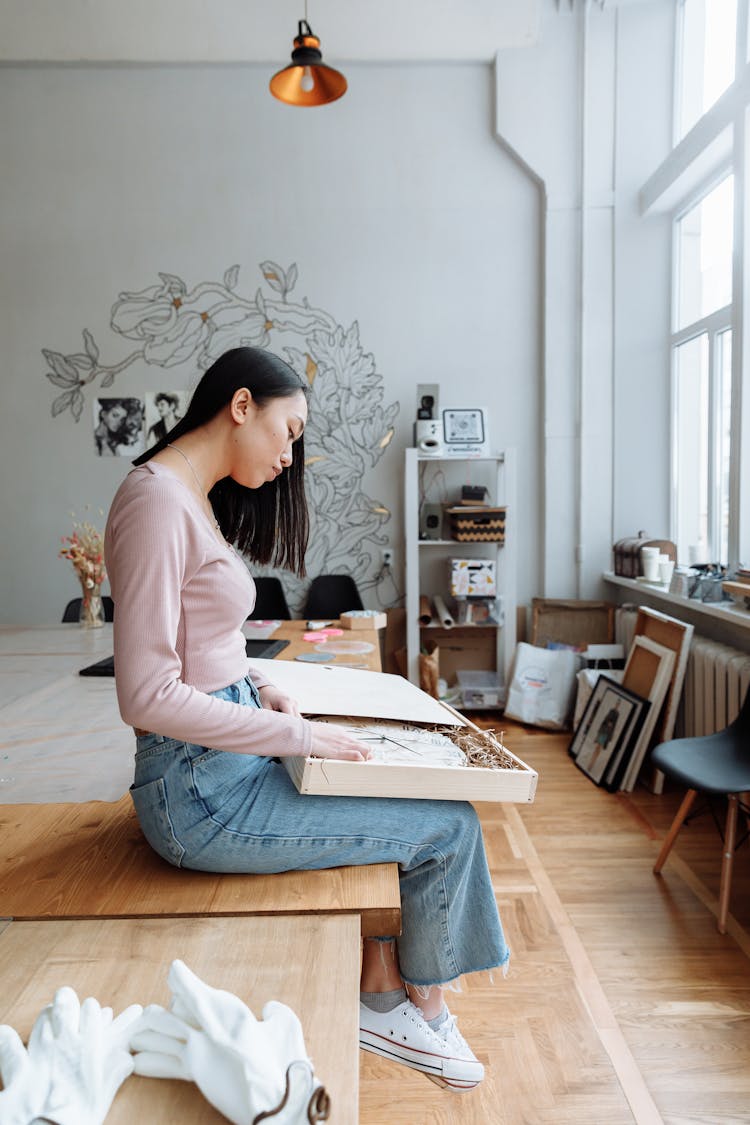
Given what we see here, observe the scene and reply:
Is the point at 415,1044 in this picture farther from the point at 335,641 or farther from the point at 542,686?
the point at 542,686

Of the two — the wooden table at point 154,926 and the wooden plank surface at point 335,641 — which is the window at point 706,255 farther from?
the wooden table at point 154,926

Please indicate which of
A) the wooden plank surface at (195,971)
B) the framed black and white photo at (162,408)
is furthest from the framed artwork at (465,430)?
the wooden plank surface at (195,971)

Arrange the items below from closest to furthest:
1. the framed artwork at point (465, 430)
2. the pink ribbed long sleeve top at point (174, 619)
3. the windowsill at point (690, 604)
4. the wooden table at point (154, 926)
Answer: the wooden table at point (154, 926) < the pink ribbed long sleeve top at point (174, 619) < the windowsill at point (690, 604) < the framed artwork at point (465, 430)

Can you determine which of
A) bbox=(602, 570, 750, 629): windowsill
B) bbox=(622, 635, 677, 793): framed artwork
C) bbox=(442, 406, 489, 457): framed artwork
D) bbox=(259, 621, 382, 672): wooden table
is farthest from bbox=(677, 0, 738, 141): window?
bbox=(259, 621, 382, 672): wooden table

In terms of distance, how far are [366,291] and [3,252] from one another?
225 centimetres

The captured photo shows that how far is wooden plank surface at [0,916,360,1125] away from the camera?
0.76 m

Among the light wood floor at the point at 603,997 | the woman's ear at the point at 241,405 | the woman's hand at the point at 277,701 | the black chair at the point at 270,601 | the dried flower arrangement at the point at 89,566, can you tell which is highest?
the woman's ear at the point at 241,405

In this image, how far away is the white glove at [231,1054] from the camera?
70cm

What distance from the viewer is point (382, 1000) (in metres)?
1.29

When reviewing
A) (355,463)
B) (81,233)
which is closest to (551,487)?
(355,463)

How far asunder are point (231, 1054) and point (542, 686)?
393 centimetres

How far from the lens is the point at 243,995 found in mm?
906

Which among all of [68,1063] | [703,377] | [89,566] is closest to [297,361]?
[89,566]

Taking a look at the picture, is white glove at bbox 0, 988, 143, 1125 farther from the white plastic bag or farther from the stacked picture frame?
the white plastic bag
